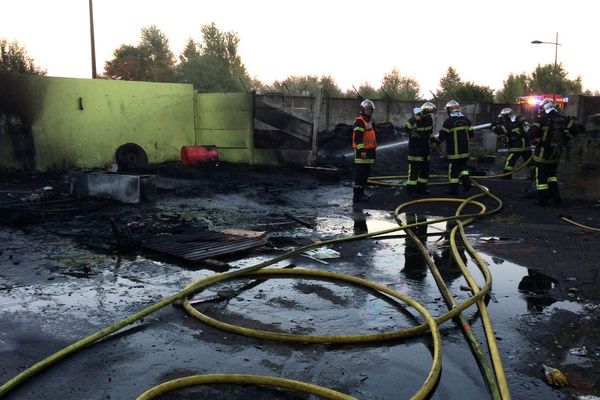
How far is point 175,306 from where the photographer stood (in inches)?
153

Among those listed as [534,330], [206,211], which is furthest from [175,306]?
[206,211]

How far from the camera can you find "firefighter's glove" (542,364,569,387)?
9.04 feet

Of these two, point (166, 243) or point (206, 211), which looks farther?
point (206, 211)

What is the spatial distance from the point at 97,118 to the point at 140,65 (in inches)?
1165

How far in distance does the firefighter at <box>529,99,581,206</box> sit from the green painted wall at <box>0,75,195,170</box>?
30.2 ft

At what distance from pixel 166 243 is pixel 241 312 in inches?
87.6

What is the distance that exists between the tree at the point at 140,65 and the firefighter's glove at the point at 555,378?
3773 centimetres

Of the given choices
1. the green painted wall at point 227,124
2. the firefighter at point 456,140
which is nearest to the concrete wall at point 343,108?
the green painted wall at point 227,124

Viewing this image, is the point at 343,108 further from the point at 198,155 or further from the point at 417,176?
the point at 417,176

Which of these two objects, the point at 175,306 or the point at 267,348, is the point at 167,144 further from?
the point at 267,348

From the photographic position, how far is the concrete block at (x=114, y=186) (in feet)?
26.4

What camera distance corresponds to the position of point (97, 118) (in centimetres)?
1204

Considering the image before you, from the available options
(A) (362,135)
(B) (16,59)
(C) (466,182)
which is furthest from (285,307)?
(B) (16,59)

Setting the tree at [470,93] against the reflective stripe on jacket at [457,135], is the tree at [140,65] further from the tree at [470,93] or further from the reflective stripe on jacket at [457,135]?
the reflective stripe on jacket at [457,135]
